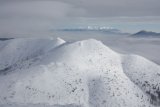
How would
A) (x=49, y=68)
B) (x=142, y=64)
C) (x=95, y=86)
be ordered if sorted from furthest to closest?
(x=142, y=64), (x=49, y=68), (x=95, y=86)

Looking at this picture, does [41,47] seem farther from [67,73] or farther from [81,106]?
[81,106]

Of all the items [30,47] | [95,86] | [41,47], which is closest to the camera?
[95,86]

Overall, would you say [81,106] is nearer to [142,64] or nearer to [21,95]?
[21,95]

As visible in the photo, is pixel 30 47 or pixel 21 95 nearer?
pixel 21 95

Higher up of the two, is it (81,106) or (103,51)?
(103,51)

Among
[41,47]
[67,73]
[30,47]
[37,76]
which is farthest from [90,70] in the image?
[30,47]

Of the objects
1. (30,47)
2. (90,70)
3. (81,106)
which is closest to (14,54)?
(30,47)

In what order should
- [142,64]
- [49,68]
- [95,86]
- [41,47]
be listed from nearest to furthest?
[95,86] → [49,68] → [142,64] → [41,47]
